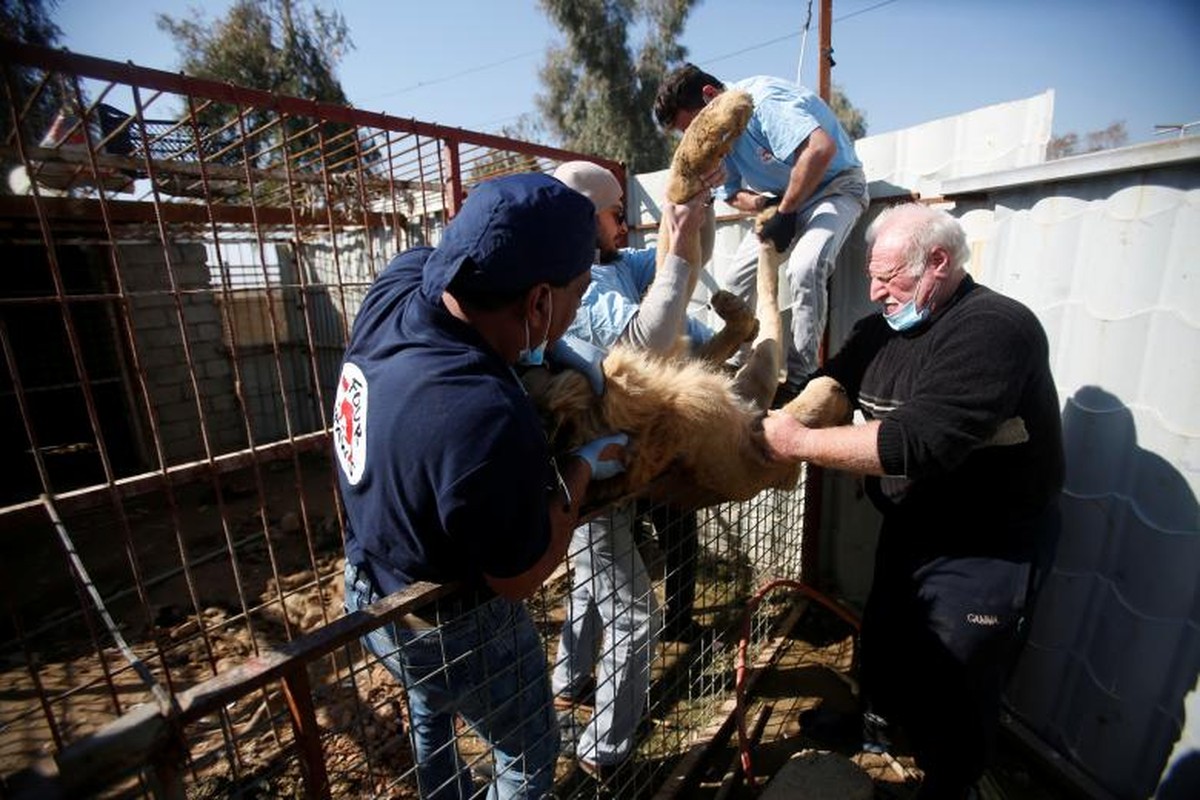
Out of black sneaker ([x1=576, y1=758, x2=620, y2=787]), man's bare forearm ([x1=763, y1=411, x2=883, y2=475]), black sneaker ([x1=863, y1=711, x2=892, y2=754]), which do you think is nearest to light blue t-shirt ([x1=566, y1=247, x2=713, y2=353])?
man's bare forearm ([x1=763, y1=411, x2=883, y2=475])

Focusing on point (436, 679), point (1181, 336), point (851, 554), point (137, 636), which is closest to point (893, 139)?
point (1181, 336)

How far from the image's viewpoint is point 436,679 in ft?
5.27

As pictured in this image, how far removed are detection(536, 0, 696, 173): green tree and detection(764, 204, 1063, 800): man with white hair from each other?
19.7 metres

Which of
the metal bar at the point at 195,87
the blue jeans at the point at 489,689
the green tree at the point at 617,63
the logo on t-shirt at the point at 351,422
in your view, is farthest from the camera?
the green tree at the point at 617,63

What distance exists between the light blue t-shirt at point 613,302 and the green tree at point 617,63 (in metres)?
19.1

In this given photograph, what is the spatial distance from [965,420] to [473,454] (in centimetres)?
149

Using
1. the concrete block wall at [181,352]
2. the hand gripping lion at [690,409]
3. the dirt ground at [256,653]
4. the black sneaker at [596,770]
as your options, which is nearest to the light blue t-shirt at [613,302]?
the hand gripping lion at [690,409]

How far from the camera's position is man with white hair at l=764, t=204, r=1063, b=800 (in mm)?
1805

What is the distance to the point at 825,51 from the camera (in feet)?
12.8

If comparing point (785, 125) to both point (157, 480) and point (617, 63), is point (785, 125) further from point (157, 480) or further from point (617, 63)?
point (617, 63)

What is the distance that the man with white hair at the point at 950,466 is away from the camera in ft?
5.92

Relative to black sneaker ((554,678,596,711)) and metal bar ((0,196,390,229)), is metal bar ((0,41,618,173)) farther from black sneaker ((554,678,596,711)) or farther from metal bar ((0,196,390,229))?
black sneaker ((554,678,596,711))

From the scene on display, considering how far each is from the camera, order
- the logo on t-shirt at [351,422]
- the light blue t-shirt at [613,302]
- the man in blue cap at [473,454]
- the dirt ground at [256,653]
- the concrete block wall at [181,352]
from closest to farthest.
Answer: the man in blue cap at [473,454] < the logo on t-shirt at [351,422] < the light blue t-shirt at [613,302] < the dirt ground at [256,653] < the concrete block wall at [181,352]

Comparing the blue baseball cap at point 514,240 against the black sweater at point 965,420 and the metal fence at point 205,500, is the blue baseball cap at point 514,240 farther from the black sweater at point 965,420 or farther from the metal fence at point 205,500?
the black sweater at point 965,420
